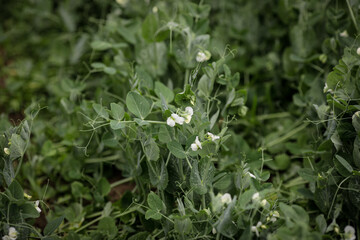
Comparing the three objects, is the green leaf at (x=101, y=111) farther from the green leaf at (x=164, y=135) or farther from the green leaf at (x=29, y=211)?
the green leaf at (x=29, y=211)

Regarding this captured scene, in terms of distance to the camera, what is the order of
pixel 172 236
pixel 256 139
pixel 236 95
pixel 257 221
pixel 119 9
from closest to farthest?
pixel 257 221 < pixel 172 236 < pixel 236 95 < pixel 256 139 < pixel 119 9

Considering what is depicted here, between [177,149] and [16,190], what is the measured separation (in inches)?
14.8

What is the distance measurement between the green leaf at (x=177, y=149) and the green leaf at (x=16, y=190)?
350 mm

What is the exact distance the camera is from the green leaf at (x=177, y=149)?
0.87 meters

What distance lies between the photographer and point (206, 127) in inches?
35.6

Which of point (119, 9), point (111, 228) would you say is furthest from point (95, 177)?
point (119, 9)

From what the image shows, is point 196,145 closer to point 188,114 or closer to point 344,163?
point 188,114

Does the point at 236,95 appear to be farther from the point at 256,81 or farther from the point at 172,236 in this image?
the point at 256,81

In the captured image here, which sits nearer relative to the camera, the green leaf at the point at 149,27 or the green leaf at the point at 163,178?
the green leaf at the point at 163,178

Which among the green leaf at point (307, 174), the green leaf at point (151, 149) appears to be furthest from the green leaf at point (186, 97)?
the green leaf at point (307, 174)

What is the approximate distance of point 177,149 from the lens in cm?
87

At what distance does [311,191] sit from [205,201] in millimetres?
302

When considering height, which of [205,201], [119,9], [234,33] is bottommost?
[205,201]

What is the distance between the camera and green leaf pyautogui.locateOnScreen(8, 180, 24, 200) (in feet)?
2.78
